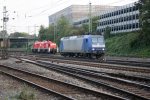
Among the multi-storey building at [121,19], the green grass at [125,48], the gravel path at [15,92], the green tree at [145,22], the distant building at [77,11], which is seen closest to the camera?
the gravel path at [15,92]

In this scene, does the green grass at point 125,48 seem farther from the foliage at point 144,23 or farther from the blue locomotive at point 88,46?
the blue locomotive at point 88,46

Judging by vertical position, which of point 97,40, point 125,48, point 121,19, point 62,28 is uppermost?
point 121,19

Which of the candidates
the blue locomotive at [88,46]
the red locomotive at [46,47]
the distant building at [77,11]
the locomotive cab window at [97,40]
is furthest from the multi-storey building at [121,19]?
the locomotive cab window at [97,40]

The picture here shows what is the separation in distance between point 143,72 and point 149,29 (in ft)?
112

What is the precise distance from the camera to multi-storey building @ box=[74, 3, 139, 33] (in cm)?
9334

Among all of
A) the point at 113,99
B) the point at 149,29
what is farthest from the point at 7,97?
the point at 149,29

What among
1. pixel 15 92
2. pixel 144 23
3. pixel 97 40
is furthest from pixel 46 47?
pixel 15 92

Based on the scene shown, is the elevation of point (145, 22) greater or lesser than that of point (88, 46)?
greater

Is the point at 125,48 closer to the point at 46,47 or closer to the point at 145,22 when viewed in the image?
the point at 145,22

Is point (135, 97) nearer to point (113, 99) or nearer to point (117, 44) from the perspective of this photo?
point (113, 99)

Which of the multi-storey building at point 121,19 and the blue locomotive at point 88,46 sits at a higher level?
the multi-storey building at point 121,19

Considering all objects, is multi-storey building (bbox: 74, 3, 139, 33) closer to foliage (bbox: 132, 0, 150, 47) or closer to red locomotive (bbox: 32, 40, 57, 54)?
red locomotive (bbox: 32, 40, 57, 54)

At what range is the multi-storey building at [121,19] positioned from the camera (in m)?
93.3

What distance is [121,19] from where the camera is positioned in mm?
102812
